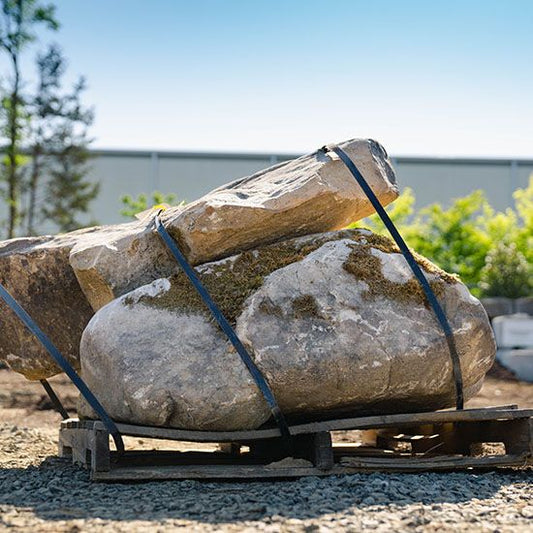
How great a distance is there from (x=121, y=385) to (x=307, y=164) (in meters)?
1.98

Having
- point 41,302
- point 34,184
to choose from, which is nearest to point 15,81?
point 34,184

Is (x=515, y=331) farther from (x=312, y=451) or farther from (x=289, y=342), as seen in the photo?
(x=289, y=342)

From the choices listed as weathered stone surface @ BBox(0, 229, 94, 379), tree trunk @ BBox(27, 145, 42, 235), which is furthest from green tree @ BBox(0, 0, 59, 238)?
weathered stone surface @ BBox(0, 229, 94, 379)

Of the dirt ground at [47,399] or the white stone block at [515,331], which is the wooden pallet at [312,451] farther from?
the white stone block at [515,331]

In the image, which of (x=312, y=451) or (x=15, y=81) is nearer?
(x=312, y=451)

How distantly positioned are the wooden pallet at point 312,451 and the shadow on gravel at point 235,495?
88mm

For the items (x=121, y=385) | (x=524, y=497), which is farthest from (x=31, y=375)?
(x=524, y=497)

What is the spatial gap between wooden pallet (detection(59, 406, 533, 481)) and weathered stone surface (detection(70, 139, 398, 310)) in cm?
102

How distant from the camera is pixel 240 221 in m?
5.02

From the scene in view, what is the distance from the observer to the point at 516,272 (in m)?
16.0

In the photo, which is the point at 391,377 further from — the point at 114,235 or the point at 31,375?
the point at 31,375

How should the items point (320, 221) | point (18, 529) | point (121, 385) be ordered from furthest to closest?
1. point (320, 221)
2. point (121, 385)
3. point (18, 529)

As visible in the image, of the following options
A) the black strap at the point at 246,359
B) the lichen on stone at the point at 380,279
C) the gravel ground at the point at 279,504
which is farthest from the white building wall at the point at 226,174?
the gravel ground at the point at 279,504

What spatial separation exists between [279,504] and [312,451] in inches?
34.2
